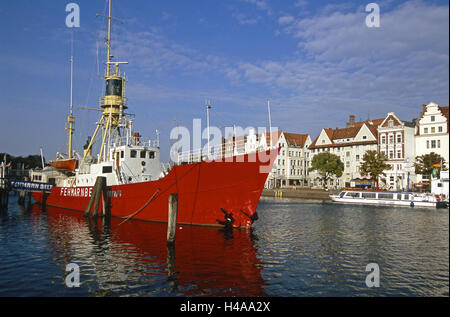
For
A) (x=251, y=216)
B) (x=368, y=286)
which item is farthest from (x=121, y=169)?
(x=368, y=286)

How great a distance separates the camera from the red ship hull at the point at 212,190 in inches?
790

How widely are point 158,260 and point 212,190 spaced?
654cm

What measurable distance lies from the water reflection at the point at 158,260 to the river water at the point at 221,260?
0.04 metres

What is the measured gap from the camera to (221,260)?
1517 cm

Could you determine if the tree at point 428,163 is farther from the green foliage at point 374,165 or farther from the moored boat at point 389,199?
the moored boat at point 389,199

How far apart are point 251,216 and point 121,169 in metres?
11.9

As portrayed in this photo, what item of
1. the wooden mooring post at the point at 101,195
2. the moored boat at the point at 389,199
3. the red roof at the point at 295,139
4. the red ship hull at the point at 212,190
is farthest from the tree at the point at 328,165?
the wooden mooring post at the point at 101,195

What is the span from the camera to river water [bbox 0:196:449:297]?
11758 mm

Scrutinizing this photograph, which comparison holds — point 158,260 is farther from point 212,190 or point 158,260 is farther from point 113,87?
point 113,87

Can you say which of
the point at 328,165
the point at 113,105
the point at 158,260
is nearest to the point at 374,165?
the point at 328,165
